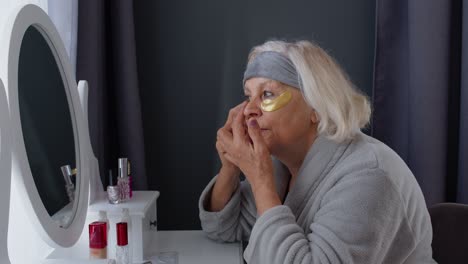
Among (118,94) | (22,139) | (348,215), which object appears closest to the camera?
(22,139)

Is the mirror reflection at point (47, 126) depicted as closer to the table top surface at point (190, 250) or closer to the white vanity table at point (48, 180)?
the white vanity table at point (48, 180)

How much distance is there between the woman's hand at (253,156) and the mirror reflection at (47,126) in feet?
1.25

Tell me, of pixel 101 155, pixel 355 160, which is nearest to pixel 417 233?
pixel 355 160

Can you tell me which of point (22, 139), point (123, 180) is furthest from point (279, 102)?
point (22, 139)

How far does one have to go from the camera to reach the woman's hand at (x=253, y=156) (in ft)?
3.63

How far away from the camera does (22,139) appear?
847mm

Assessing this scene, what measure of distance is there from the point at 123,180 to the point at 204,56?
0.77m

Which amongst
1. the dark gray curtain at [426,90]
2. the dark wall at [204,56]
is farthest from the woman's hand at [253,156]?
the dark gray curtain at [426,90]

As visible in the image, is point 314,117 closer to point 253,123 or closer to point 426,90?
point 253,123

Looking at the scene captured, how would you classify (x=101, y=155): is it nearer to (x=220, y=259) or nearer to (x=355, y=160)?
(x=220, y=259)

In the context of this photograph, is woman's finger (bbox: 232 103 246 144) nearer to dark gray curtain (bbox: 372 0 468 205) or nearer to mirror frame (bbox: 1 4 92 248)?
mirror frame (bbox: 1 4 92 248)

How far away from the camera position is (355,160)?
108cm

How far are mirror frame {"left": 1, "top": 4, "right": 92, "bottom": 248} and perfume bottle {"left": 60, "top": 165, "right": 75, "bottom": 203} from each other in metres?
0.02

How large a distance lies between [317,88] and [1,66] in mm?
683
